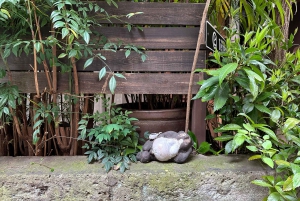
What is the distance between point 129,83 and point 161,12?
361 millimetres

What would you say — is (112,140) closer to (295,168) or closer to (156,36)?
(156,36)

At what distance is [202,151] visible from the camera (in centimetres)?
119

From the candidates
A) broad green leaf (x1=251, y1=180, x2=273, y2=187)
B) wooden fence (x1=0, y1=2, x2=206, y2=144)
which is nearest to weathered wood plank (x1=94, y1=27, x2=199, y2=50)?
wooden fence (x1=0, y1=2, x2=206, y2=144)

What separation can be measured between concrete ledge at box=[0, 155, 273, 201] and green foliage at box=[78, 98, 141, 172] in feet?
0.18

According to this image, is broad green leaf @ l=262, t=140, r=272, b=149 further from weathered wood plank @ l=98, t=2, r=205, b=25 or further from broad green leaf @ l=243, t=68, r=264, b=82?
weathered wood plank @ l=98, t=2, r=205, b=25

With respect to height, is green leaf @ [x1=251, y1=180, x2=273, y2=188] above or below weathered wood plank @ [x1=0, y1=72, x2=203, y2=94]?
below

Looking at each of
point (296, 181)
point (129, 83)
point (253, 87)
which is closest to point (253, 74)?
point (253, 87)

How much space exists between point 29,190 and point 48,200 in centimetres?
9

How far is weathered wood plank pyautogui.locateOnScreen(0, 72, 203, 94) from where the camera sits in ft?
3.81

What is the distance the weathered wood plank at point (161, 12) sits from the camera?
1.16m

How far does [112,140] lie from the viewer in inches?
45.6

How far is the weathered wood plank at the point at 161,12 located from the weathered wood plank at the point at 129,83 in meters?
0.25

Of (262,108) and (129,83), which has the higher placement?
(129,83)

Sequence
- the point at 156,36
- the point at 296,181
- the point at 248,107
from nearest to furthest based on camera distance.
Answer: the point at 296,181 < the point at 248,107 < the point at 156,36
